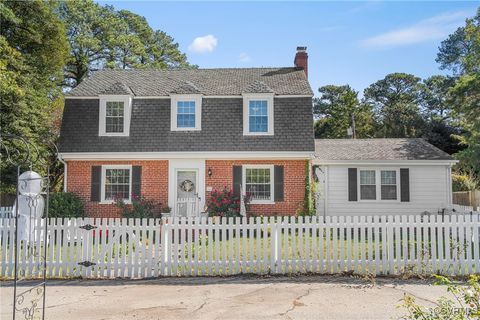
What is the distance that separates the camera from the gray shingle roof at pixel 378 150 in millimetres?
17469

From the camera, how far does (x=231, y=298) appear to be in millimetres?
6887

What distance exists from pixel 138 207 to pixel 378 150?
11.0m

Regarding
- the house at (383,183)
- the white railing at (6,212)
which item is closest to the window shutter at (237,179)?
the house at (383,183)

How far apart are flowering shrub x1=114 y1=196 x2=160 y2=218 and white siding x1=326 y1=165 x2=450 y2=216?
7.49m

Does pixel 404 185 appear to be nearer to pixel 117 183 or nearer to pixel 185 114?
pixel 185 114

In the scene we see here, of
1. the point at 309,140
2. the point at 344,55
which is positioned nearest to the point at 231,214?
the point at 309,140

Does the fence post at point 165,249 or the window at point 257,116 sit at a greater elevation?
the window at point 257,116

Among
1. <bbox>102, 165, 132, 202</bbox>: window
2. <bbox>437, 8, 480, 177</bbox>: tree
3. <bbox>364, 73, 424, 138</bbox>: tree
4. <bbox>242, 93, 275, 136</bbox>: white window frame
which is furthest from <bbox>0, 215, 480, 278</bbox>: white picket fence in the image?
<bbox>364, 73, 424, 138</bbox>: tree

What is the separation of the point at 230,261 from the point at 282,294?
1610mm

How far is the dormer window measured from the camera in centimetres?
1658

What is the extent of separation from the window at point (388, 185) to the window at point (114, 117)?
11.4m

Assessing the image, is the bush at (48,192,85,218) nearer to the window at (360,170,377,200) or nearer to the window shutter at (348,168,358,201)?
the window shutter at (348,168,358,201)

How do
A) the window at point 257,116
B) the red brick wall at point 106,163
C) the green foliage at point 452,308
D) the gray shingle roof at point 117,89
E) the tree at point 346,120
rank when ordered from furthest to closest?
1. the tree at point 346,120
2. the gray shingle roof at point 117,89
3. the window at point 257,116
4. the red brick wall at point 106,163
5. the green foliage at point 452,308

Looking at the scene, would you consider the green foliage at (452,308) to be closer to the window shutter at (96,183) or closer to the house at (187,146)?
the house at (187,146)
